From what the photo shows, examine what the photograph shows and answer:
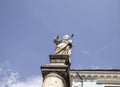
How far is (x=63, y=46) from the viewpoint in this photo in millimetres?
13414

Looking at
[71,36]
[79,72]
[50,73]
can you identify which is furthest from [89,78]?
[50,73]

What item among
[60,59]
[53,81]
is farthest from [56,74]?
[60,59]

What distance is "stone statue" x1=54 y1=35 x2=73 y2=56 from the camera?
13.1m

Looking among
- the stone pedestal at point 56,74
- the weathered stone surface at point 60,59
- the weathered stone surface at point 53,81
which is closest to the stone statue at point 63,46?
the weathered stone surface at point 60,59

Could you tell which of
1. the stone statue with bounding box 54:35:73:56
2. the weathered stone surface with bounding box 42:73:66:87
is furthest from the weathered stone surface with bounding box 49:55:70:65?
the weathered stone surface with bounding box 42:73:66:87

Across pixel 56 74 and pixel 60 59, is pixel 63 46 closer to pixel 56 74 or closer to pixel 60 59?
pixel 60 59

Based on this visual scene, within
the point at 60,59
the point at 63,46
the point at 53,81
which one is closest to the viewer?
the point at 53,81

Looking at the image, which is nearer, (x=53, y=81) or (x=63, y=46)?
(x=53, y=81)

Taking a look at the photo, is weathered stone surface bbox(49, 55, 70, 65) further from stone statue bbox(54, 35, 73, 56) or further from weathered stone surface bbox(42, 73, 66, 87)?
weathered stone surface bbox(42, 73, 66, 87)

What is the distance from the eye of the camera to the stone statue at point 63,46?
1312 centimetres

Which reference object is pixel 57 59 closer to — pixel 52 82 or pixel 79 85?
pixel 52 82

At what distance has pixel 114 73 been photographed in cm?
3153

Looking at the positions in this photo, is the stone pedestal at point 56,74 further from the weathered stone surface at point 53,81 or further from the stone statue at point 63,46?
the stone statue at point 63,46

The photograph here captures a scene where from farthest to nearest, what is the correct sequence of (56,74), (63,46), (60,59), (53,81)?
(63,46) < (60,59) < (56,74) < (53,81)
